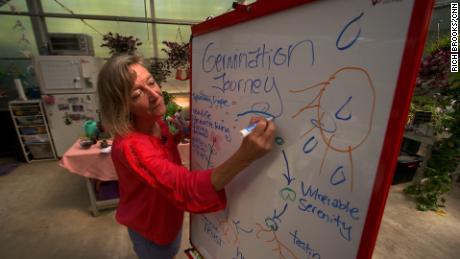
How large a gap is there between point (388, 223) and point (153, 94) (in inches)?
94.1

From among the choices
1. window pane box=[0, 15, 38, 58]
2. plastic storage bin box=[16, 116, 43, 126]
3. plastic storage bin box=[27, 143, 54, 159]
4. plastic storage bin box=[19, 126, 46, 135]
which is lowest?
plastic storage bin box=[27, 143, 54, 159]

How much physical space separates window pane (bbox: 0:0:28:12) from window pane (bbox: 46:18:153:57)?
283mm

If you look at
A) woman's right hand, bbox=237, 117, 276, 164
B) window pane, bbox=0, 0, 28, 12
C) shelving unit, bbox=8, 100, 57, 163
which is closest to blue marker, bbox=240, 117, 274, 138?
woman's right hand, bbox=237, 117, 276, 164

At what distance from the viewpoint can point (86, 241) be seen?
1.81 m

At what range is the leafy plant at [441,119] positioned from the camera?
72.7 inches

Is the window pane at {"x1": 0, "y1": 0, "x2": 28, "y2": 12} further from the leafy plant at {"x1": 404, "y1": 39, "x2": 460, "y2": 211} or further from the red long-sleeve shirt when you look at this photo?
the leafy plant at {"x1": 404, "y1": 39, "x2": 460, "y2": 211}

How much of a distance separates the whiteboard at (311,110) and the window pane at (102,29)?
137 inches

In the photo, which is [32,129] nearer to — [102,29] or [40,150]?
[40,150]

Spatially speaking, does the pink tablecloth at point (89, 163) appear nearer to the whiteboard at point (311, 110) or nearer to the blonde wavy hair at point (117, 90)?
the blonde wavy hair at point (117, 90)

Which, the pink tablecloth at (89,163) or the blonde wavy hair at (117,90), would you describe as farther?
the pink tablecloth at (89,163)

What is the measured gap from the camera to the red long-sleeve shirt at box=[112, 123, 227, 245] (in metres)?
0.60

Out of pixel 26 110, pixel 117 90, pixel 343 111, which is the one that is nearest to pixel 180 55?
pixel 117 90

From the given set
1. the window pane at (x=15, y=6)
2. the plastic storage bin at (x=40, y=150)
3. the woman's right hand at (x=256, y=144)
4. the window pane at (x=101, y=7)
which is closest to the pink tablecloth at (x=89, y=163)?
the woman's right hand at (x=256, y=144)

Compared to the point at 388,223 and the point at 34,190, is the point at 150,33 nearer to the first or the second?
the point at 34,190
